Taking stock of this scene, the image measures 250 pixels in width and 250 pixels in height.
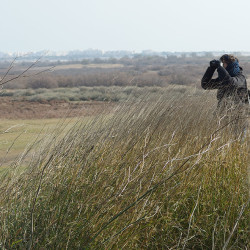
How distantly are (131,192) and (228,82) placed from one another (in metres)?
3.07

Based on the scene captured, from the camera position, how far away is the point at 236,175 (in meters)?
3.10

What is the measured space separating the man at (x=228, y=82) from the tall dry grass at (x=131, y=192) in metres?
0.84

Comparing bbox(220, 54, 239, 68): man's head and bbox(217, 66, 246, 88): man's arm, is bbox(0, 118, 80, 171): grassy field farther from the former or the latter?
bbox(220, 54, 239, 68): man's head

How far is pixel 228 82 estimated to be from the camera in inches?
191

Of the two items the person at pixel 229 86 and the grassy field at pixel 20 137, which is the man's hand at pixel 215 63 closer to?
the person at pixel 229 86

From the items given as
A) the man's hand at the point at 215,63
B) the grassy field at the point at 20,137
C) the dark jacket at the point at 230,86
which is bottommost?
the grassy field at the point at 20,137

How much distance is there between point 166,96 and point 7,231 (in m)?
3.01

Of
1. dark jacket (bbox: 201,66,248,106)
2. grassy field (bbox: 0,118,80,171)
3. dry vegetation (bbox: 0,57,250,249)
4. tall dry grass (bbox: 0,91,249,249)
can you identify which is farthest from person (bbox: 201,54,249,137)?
grassy field (bbox: 0,118,80,171)

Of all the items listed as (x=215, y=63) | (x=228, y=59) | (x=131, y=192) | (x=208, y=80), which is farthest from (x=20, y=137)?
(x=131, y=192)

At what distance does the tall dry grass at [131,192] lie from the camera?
84.2 inches

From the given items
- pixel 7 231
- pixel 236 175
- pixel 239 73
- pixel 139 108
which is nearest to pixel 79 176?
pixel 7 231

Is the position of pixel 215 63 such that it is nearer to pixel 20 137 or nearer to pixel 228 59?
pixel 228 59

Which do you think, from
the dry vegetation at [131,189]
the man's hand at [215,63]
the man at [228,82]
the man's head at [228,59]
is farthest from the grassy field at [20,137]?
the man's head at [228,59]

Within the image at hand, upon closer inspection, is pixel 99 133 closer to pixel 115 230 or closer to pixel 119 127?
pixel 119 127
